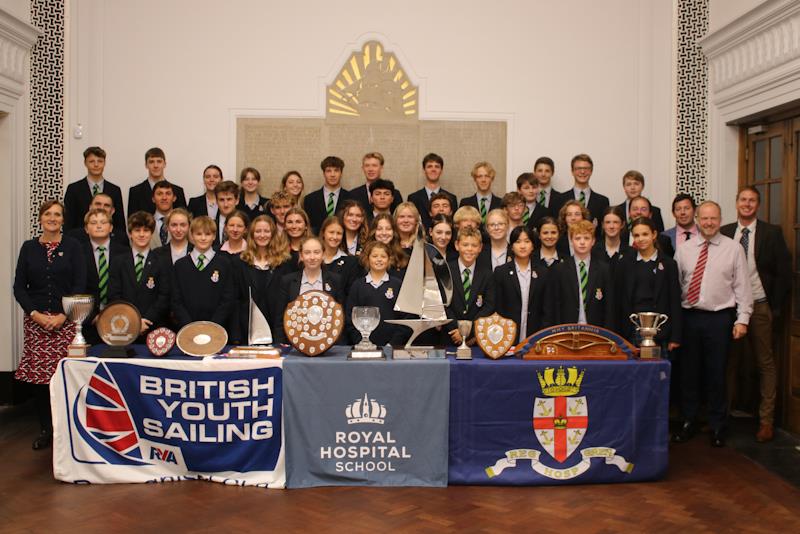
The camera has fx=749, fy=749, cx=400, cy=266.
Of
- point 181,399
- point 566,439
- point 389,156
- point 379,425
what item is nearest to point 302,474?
point 379,425

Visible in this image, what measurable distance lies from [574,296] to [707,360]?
1.26 meters

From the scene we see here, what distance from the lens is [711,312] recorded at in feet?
17.5

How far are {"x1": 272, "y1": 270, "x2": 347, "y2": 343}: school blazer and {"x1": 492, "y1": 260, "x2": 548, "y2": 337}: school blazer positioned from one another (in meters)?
1.03

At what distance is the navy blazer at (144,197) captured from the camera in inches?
262

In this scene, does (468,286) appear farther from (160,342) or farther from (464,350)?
(160,342)

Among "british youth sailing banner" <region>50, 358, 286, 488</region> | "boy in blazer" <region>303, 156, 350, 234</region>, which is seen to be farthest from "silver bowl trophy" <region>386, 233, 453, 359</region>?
"boy in blazer" <region>303, 156, 350, 234</region>

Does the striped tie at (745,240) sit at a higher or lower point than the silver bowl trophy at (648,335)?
higher

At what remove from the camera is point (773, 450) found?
206 inches

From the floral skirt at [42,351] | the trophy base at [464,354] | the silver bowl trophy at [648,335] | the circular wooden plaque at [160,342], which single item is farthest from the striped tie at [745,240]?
the floral skirt at [42,351]

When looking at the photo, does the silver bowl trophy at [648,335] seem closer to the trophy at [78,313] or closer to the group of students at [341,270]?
the group of students at [341,270]

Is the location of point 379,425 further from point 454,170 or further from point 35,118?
point 35,118

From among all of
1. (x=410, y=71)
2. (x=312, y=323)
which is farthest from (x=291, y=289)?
(x=410, y=71)

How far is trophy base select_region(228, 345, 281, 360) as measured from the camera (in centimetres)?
426

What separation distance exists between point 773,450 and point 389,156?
13.5 feet
